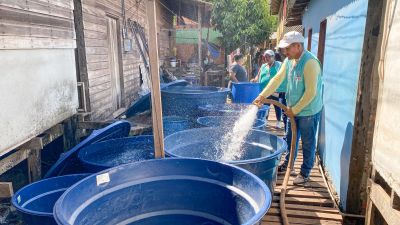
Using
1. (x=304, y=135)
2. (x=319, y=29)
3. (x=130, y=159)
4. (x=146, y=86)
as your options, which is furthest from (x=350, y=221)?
(x=146, y=86)

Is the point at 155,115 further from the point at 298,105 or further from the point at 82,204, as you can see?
the point at 298,105

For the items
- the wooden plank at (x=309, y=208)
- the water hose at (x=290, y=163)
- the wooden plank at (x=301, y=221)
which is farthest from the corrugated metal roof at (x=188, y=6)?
the wooden plank at (x=301, y=221)

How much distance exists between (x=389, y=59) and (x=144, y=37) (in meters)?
7.98

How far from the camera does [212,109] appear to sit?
484 centimetres

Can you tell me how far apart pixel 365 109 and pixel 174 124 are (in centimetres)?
270

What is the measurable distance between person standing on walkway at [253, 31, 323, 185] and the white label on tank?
2.38m

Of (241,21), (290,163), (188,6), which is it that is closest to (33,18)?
(290,163)

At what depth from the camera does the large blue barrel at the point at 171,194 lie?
2117mm

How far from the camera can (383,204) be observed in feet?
6.97

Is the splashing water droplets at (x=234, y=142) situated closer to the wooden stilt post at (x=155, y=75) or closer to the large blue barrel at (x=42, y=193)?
the wooden stilt post at (x=155, y=75)

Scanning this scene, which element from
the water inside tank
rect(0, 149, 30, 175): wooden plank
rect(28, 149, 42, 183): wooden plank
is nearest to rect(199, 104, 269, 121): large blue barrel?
the water inside tank

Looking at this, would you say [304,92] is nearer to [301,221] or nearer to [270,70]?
[301,221]

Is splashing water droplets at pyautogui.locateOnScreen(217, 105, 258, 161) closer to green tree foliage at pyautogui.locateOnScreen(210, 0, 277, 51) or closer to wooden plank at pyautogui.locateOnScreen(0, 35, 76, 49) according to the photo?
wooden plank at pyautogui.locateOnScreen(0, 35, 76, 49)

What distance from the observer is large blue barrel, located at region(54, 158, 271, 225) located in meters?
2.12
